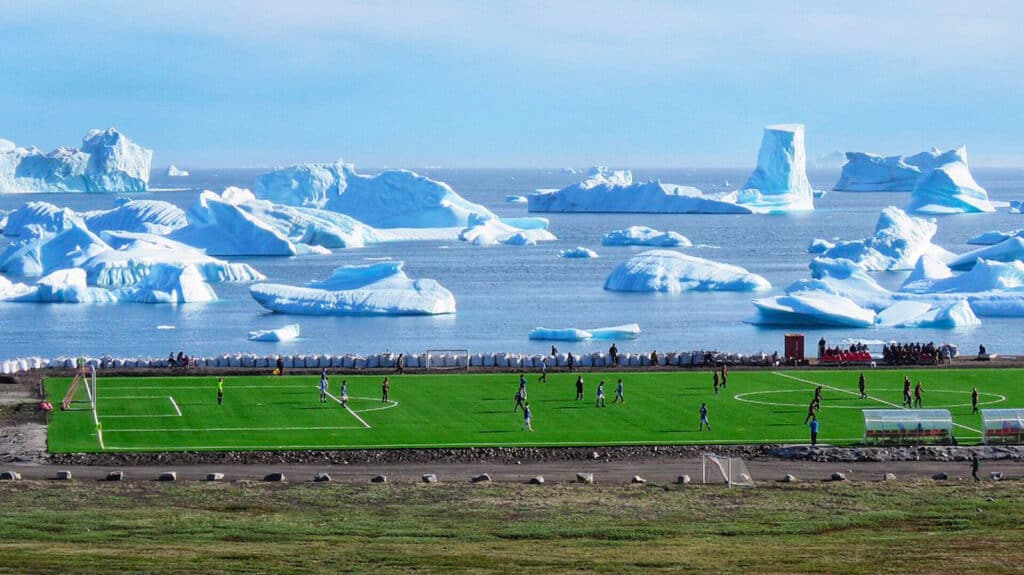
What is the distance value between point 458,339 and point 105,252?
1277 inches

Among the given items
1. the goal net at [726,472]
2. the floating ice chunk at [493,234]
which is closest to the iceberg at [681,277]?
the floating ice chunk at [493,234]

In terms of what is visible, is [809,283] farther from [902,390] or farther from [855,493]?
[855,493]

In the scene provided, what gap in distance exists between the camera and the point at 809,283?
83.4 m

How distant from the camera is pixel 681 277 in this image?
99.9m

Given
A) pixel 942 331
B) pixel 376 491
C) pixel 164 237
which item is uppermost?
pixel 164 237

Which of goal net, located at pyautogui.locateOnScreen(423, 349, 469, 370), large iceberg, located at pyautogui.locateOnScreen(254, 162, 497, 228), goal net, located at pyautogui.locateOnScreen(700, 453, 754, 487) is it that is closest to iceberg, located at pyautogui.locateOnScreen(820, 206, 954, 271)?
large iceberg, located at pyautogui.locateOnScreen(254, 162, 497, 228)

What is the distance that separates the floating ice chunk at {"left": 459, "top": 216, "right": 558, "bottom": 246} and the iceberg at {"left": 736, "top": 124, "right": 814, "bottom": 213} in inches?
1418

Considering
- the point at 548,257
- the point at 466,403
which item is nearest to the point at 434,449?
the point at 466,403

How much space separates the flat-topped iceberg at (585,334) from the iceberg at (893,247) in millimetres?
32700

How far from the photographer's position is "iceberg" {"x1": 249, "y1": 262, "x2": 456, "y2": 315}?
276 ft

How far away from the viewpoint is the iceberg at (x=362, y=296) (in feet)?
276

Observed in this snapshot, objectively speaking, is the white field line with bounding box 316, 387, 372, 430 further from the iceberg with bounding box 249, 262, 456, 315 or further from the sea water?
the iceberg with bounding box 249, 262, 456, 315

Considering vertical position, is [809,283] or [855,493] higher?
[809,283]

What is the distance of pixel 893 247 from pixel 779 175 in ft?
230
